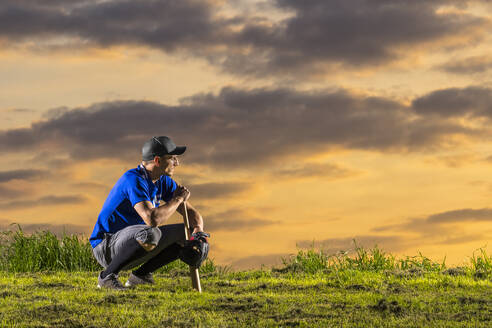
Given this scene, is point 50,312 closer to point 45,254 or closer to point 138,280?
point 138,280

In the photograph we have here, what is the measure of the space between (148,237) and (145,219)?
0.78 feet

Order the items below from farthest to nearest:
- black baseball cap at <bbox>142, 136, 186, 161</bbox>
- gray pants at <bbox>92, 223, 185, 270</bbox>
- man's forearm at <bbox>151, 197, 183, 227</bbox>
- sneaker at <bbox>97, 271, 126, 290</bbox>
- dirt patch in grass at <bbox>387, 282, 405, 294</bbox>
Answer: sneaker at <bbox>97, 271, 126, 290</bbox>
dirt patch in grass at <bbox>387, 282, 405, 294</bbox>
black baseball cap at <bbox>142, 136, 186, 161</bbox>
gray pants at <bbox>92, 223, 185, 270</bbox>
man's forearm at <bbox>151, 197, 183, 227</bbox>

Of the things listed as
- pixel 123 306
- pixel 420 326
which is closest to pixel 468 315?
pixel 420 326

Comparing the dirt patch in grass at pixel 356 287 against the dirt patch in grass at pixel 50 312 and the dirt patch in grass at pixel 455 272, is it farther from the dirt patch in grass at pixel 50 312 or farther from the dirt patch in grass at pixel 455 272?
the dirt patch in grass at pixel 50 312

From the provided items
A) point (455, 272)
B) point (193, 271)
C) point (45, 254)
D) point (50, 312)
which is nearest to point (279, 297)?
point (193, 271)

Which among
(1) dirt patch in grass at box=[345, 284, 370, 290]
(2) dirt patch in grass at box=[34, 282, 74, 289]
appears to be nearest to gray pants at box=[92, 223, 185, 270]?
(2) dirt patch in grass at box=[34, 282, 74, 289]

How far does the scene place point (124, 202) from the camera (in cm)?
768

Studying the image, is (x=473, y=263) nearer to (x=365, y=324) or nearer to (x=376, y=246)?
(x=376, y=246)

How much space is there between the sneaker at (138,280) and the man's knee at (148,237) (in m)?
0.91

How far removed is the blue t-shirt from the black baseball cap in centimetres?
26

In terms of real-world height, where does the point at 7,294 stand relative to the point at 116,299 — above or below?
above

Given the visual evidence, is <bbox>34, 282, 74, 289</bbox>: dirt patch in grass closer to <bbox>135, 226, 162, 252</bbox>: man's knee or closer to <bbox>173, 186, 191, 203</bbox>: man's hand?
<bbox>135, 226, 162, 252</bbox>: man's knee

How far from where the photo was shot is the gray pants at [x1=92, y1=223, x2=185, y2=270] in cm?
719

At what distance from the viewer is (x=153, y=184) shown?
756 cm
